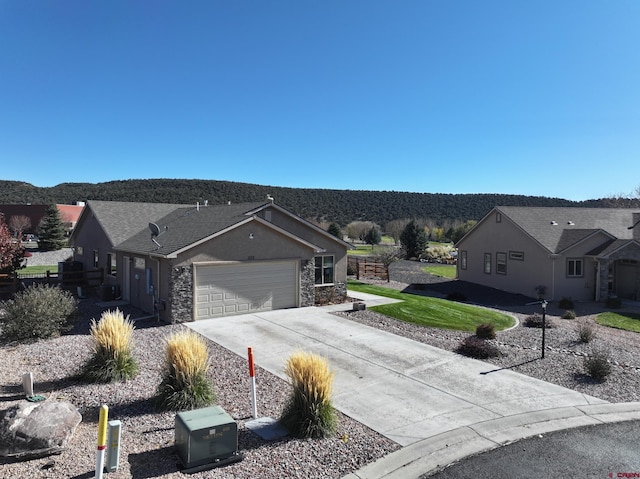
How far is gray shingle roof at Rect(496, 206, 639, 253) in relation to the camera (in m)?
24.4

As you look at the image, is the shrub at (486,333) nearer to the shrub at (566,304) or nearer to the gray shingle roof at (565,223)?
the shrub at (566,304)

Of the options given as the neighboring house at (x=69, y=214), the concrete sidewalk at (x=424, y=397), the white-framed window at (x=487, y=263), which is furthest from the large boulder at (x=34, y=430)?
the neighboring house at (x=69, y=214)

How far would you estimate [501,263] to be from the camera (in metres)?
27.0

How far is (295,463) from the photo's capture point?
20.3 feet

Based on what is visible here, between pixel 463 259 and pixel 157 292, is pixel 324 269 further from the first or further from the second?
pixel 463 259

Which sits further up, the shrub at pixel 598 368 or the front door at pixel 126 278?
the front door at pixel 126 278

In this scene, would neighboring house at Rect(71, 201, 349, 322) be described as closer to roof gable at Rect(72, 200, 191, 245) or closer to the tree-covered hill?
roof gable at Rect(72, 200, 191, 245)

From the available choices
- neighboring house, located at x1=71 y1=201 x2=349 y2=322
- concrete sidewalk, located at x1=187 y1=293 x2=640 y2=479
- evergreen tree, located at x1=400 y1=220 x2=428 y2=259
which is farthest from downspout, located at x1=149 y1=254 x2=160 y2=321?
evergreen tree, located at x1=400 y1=220 x2=428 y2=259

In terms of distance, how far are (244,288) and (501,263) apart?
17359 mm

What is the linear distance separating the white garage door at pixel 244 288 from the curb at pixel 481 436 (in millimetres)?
11134

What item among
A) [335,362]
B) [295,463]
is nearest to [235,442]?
[295,463]

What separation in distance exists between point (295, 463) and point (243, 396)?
277cm

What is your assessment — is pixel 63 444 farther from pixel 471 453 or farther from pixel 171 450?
pixel 471 453

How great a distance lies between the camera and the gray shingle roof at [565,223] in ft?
80.2
